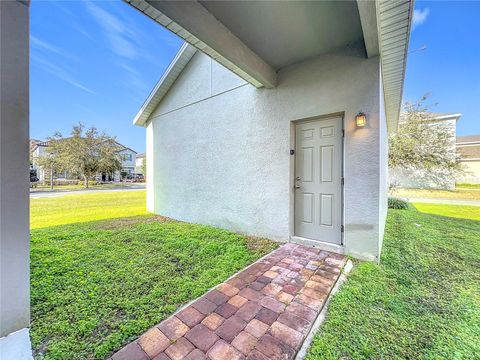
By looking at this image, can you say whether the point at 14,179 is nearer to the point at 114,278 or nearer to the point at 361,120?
the point at 114,278

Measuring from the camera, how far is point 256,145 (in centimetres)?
444

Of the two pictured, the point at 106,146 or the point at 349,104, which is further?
the point at 106,146

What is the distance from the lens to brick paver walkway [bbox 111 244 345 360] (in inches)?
59.4

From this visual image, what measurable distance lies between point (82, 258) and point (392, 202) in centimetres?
1120

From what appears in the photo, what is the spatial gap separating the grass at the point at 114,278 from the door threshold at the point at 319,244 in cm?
50

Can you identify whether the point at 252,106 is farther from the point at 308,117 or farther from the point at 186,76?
the point at 186,76

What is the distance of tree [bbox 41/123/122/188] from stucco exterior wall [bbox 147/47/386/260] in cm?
2020

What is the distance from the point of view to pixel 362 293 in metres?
2.32

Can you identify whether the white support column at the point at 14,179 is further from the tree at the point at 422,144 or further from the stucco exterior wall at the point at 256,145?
the tree at the point at 422,144

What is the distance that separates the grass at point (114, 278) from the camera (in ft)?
5.66

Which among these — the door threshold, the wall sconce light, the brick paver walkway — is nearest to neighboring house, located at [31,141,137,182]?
the door threshold

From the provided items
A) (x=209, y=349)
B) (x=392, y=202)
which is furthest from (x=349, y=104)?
(x=392, y=202)

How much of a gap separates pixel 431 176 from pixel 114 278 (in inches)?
786

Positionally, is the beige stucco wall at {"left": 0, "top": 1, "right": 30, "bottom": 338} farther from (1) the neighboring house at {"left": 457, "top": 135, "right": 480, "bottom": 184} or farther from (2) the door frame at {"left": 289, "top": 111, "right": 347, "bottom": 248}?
Result: (1) the neighboring house at {"left": 457, "top": 135, "right": 480, "bottom": 184}
